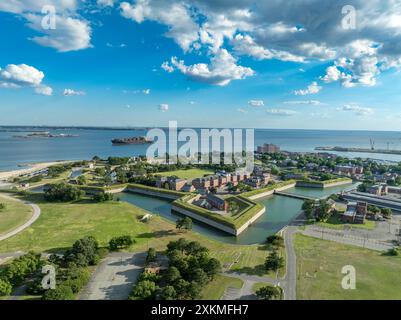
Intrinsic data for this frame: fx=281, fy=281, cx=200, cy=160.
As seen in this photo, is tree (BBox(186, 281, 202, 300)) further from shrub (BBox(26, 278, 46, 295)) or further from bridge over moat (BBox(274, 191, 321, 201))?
bridge over moat (BBox(274, 191, 321, 201))

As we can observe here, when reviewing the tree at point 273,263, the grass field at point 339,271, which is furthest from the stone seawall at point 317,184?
the tree at point 273,263

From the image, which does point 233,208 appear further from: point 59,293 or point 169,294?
point 59,293

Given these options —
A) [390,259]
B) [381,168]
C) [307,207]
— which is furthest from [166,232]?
[381,168]

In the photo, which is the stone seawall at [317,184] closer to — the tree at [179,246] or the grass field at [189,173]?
the grass field at [189,173]

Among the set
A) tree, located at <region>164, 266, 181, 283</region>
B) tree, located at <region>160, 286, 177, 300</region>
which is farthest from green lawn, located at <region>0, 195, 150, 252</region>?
tree, located at <region>160, 286, 177, 300</region>

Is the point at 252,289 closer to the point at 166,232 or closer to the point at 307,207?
the point at 166,232

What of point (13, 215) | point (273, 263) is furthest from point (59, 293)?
point (13, 215)
